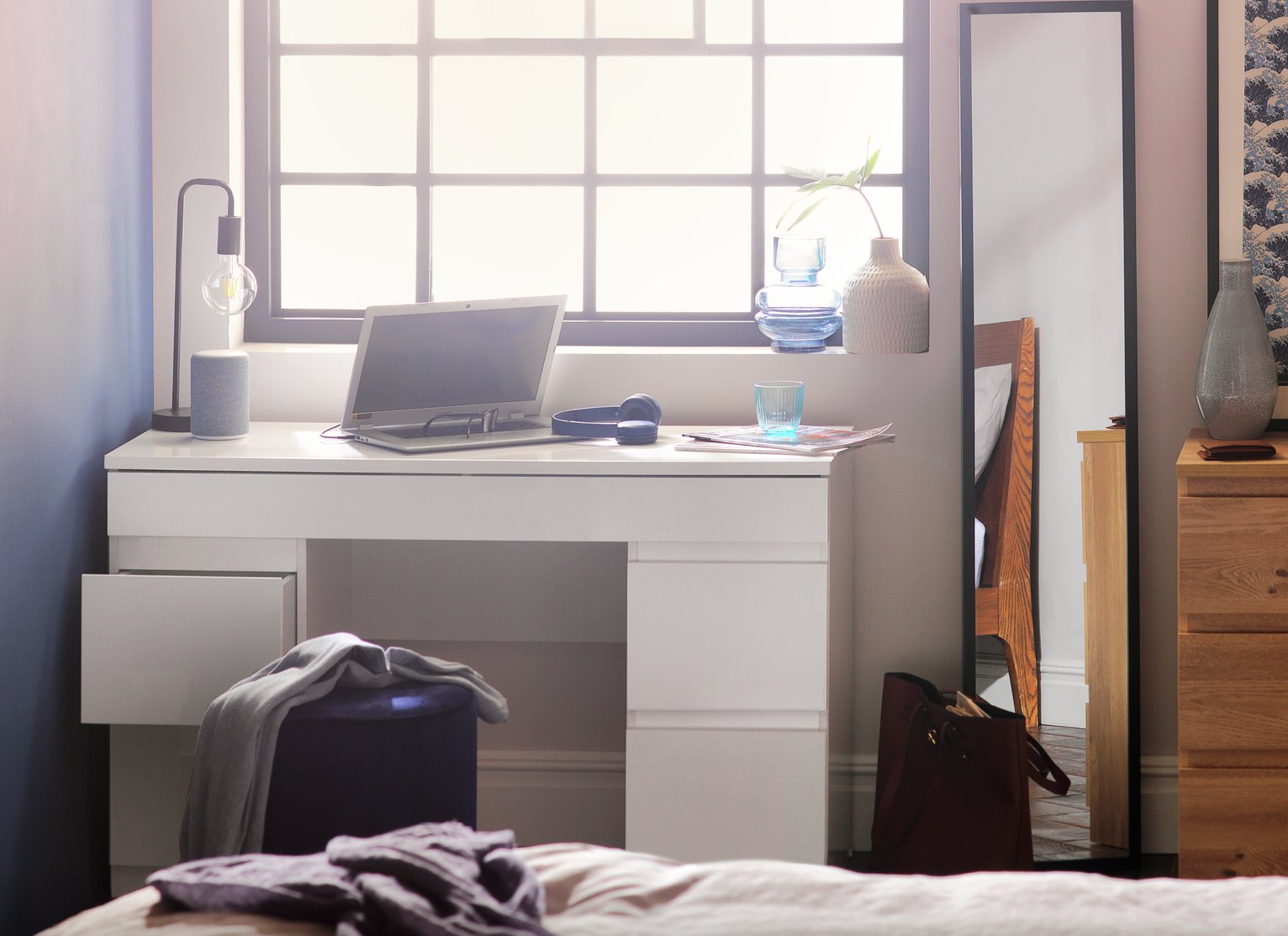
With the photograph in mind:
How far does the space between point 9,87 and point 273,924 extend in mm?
1507

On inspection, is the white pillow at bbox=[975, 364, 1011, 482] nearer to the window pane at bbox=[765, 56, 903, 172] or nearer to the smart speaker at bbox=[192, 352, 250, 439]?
the window pane at bbox=[765, 56, 903, 172]

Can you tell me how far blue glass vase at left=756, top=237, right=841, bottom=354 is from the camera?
2.66m

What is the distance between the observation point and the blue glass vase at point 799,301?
2664mm

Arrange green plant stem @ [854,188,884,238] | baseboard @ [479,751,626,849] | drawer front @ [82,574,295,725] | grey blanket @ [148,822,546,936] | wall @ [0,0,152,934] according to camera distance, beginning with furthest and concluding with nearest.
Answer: baseboard @ [479,751,626,849] < green plant stem @ [854,188,884,238] < drawer front @ [82,574,295,725] < wall @ [0,0,152,934] < grey blanket @ [148,822,546,936]

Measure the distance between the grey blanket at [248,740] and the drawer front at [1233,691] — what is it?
1.22 metres

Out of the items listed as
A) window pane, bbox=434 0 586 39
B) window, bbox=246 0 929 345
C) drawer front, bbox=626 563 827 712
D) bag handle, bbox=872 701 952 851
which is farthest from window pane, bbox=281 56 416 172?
bag handle, bbox=872 701 952 851

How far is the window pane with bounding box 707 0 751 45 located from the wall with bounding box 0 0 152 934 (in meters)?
1.18

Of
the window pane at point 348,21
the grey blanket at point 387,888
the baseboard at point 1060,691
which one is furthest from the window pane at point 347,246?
the grey blanket at point 387,888

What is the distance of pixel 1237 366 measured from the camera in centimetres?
243

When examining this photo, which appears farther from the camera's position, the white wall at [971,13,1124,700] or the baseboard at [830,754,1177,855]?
the baseboard at [830,754,1177,855]

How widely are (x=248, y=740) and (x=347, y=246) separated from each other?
1.40 metres

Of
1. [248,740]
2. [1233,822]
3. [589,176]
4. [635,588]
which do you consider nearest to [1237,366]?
[1233,822]

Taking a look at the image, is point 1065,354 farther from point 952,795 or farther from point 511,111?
point 511,111

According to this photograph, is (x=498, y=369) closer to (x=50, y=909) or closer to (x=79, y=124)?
(x=79, y=124)
